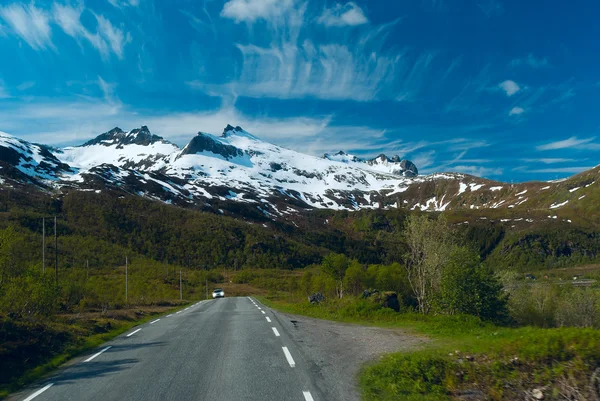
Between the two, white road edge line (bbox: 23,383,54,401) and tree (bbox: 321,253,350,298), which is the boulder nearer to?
white road edge line (bbox: 23,383,54,401)

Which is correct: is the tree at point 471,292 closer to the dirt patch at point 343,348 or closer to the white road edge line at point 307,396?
the dirt patch at point 343,348

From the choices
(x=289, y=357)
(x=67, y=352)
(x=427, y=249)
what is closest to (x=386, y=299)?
(x=427, y=249)

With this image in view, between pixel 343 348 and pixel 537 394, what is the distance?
6785mm

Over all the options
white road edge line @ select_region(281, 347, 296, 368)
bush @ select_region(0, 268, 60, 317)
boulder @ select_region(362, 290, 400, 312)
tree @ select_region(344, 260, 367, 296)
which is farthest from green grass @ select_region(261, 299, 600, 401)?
tree @ select_region(344, 260, 367, 296)

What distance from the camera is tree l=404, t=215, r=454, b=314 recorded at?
33031 millimetres

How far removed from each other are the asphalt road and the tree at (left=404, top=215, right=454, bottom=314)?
63.2ft

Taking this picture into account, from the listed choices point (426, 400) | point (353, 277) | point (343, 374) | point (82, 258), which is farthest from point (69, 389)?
point (82, 258)

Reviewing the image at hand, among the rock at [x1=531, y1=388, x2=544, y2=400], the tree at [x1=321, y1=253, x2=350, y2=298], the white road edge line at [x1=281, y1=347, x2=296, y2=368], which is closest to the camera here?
the rock at [x1=531, y1=388, x2=544, y2=400]

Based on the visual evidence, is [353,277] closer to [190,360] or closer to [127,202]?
[190,360]

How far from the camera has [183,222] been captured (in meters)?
175

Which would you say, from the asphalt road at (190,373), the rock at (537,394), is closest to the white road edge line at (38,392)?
the asphalt road at (190,373)

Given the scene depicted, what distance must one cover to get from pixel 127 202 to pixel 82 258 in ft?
250

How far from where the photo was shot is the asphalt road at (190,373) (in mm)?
9000

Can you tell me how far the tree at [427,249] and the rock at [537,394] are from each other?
81.8ft
